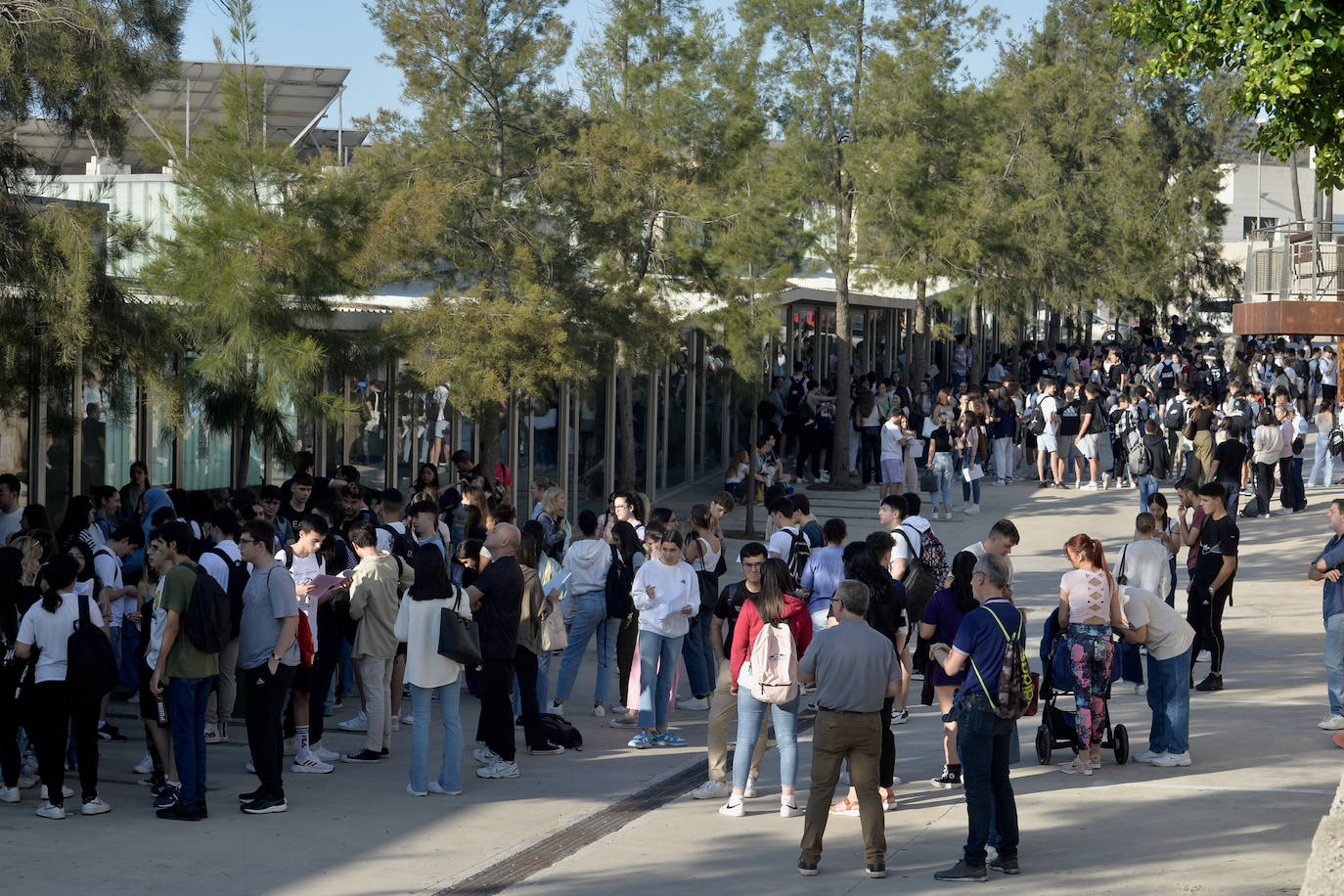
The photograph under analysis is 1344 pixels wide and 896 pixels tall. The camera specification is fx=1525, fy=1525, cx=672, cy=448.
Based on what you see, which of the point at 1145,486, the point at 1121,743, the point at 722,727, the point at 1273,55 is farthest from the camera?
the point at 1145,486

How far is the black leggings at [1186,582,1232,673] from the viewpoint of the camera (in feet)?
38.9

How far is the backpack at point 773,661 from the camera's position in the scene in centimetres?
850

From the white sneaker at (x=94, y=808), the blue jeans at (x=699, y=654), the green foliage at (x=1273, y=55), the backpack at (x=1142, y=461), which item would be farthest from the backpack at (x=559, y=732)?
the backpack at (x=1142, y=461)

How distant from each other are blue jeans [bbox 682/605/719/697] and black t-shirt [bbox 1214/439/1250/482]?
1103 centimetres

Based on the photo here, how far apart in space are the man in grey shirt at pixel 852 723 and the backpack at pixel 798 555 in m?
3.28

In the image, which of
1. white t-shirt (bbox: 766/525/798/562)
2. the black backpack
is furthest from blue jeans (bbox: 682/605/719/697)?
the black backpack

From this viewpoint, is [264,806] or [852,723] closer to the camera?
[852,723]

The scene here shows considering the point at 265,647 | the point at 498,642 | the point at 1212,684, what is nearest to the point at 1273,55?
the point at 1212,684

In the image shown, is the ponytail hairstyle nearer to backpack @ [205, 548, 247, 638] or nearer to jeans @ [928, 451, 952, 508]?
backpack @ [205, 548, 247, 638]

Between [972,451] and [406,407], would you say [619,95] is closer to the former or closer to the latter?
[406,407]

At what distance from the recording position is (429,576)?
910cm

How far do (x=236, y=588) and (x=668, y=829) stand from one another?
113 inches

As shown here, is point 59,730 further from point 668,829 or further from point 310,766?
point 668,829

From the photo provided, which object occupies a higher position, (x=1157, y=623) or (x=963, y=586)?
(x=963, y=586)
